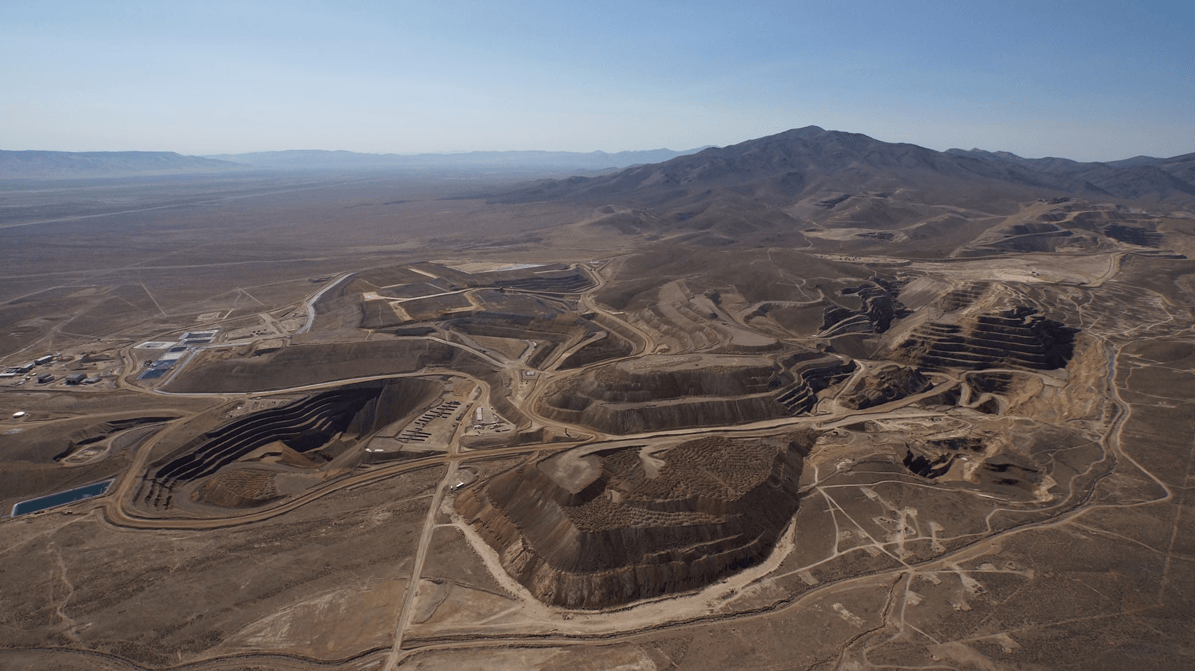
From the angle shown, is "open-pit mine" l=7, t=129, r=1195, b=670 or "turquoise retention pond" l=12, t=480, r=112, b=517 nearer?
"open-pit mine" l=7, t=129, r=1195, b=670

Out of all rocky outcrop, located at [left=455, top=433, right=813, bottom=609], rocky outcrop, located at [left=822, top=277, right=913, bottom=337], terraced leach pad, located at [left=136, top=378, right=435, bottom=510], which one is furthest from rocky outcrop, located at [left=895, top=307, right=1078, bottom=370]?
terraced leach pad, located at [left=136, top=378, right=435, bottom=510]

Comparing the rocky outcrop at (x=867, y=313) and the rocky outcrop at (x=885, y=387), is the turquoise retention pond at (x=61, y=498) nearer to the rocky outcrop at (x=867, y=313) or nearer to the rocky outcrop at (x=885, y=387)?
the rocky outcrop at (x=885, y=387)

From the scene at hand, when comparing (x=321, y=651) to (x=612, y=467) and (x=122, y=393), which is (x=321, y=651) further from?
(x=122, y=393)

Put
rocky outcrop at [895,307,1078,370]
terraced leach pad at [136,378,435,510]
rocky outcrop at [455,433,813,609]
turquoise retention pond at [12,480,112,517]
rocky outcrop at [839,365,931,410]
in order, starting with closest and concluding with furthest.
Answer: rocky outcrop at [455,433,813,609] → turquoise retention pond at [12,480,112,517] → terraced leach pad at [136,378,435,510] → rocky outcrop at [839,365,931,410] → rocky outcrop at [895,307,1078,370]

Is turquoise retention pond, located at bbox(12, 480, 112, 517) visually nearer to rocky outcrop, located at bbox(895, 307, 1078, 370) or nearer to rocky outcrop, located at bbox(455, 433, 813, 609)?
rocky outcrop, located at bbox(455, 433, 813, 609)


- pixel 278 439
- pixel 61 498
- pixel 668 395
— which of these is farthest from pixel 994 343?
pixel 61 498

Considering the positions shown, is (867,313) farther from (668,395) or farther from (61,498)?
(61,498)
